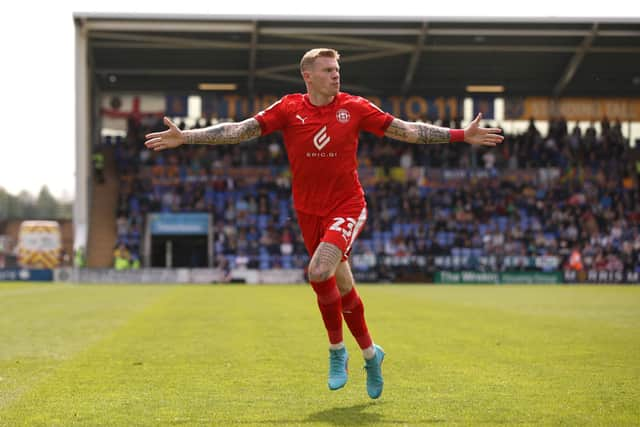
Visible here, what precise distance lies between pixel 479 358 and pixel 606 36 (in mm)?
38483

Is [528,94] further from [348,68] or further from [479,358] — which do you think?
[479,358]

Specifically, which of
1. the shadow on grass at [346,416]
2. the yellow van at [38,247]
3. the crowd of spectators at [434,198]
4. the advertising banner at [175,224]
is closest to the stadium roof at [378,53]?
the crowd of spectators at [434,198]

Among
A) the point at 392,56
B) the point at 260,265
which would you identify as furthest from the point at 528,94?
the point at 260,265

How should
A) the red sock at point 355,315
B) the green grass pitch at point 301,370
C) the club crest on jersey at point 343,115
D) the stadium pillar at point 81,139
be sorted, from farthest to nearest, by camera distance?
the stadium pillar at point 81,139, the red sock at point 355,315, the club crest on jersey at point 343,115, the green grass pitch at point 301,370

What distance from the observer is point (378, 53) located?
4716 centimetres

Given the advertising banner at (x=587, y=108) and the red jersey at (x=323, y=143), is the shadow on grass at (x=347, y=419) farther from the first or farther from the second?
the advertising banner at (x=587, y=108)

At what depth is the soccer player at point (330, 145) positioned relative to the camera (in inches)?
304

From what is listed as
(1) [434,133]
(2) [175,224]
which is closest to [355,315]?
(1) [434,133]

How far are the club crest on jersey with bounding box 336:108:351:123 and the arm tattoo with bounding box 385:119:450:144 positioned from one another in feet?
1.17

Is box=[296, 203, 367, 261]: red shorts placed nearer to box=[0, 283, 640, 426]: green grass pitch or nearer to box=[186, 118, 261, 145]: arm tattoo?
box=[186, 118, 261, 145]: arm tattoo

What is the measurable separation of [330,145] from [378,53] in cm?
4010

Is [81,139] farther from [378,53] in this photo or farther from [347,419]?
[347,419]

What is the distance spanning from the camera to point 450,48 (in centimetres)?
4734

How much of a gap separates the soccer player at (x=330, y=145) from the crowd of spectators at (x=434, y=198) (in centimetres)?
A: 3507
